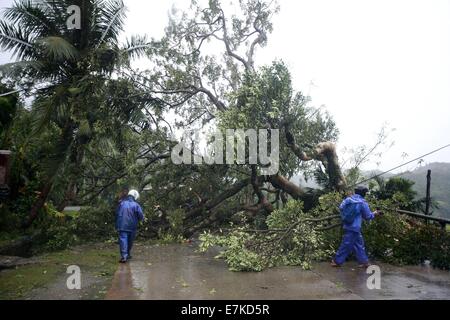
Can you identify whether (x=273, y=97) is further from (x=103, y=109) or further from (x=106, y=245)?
(x=106, y=245)

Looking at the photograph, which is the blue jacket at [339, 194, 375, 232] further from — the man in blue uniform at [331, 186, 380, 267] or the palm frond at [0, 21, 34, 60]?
the palm frond at [0, 21, 34, 60]

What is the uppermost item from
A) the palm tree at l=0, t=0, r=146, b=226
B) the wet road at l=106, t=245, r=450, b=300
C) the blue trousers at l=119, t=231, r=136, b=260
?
the palm tree at l=0, t=0, r=146, b=226

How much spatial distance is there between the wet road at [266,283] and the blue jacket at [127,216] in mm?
729

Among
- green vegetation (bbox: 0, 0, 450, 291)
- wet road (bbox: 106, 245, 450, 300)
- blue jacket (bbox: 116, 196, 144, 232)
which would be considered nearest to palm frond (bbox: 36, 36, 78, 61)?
green vegetation (bbox: 0, 0, 450, 291)

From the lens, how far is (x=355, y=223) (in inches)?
271

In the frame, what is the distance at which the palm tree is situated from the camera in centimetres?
985

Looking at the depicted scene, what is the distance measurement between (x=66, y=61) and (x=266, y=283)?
8.14 metres

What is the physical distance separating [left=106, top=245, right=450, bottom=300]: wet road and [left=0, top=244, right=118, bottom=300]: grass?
21.2 inches

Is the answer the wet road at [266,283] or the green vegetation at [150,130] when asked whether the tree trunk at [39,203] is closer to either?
the green vegetation at [150,130]

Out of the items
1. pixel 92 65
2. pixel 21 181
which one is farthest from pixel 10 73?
pixel 21 181

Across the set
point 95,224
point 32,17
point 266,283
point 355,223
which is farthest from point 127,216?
point 32,17

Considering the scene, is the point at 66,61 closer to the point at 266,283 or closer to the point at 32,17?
the point at 32,17

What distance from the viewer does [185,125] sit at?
1234 centimetres

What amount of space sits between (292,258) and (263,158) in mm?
2705
